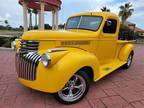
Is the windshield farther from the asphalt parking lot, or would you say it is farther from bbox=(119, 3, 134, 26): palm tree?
bbox=(119, 3, 134, 26): palm tree

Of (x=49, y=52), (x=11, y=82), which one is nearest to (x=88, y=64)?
(x=49, y=52)

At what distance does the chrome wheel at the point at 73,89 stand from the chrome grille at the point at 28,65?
0.65 meters

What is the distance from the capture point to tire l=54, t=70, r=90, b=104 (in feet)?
11.1

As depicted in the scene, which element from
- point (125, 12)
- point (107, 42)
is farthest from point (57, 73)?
point (125, 12)

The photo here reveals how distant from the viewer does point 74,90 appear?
3.60 meters

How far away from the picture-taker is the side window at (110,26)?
4690 mm

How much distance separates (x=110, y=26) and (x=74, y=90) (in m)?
2.27

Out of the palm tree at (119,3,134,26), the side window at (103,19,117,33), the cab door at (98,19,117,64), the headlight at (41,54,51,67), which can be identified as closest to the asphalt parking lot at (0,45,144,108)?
the cab door at (98,19,117,64)

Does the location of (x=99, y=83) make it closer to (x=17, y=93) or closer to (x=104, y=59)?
(x=104, y=59)

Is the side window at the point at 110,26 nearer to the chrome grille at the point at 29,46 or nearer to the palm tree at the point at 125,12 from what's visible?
the chrome grille at the point at 29,46

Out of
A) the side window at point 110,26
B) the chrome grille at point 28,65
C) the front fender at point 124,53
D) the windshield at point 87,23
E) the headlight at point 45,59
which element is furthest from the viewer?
the front fender at point 124,53

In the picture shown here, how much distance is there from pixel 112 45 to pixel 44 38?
8.01 ft

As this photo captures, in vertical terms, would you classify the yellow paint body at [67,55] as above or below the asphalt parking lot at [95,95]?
above

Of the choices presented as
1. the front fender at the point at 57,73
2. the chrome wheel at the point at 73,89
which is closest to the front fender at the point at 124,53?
the chrome wheel at the point at 73,89
